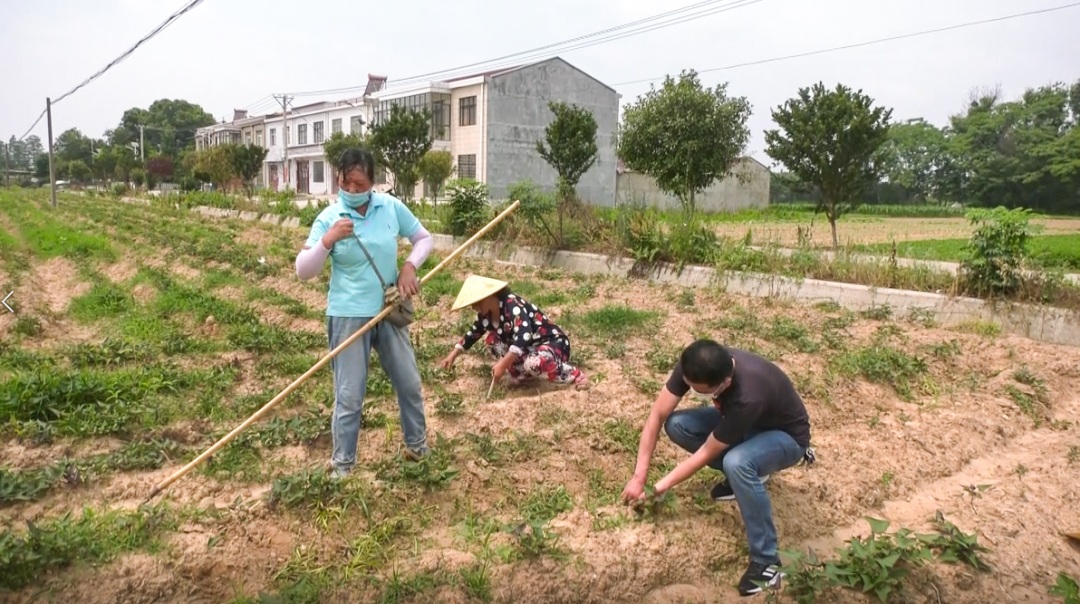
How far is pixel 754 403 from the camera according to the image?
10.1ft

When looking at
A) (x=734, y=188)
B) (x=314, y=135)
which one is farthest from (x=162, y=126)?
(x=734, y=188)

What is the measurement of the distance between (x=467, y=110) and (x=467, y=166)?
245 centimetres

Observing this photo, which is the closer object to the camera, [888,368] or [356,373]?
[356,373]

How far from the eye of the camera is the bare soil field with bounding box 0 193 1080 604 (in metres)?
3.07

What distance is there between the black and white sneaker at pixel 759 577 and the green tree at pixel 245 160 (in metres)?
32.9

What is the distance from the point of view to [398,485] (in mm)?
3609

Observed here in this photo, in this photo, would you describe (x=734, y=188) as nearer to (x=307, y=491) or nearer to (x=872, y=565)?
(x=872, y=565)

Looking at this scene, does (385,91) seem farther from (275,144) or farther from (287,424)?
(287,424)

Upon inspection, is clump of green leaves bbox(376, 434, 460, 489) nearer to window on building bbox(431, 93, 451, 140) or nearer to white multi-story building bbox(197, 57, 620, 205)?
white multi-story building bbox(197, 57, 620, 205)

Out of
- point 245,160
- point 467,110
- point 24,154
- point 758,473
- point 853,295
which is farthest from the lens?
point 24,154

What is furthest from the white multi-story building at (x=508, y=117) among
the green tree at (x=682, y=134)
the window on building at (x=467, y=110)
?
the green tree at (x=682, y=134)

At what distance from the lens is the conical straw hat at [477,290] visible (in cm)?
479

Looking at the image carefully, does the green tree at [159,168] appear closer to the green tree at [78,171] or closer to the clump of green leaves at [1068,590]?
the green tree at [78,171]

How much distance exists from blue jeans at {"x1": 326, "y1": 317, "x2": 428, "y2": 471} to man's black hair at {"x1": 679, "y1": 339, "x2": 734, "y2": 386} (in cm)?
141
